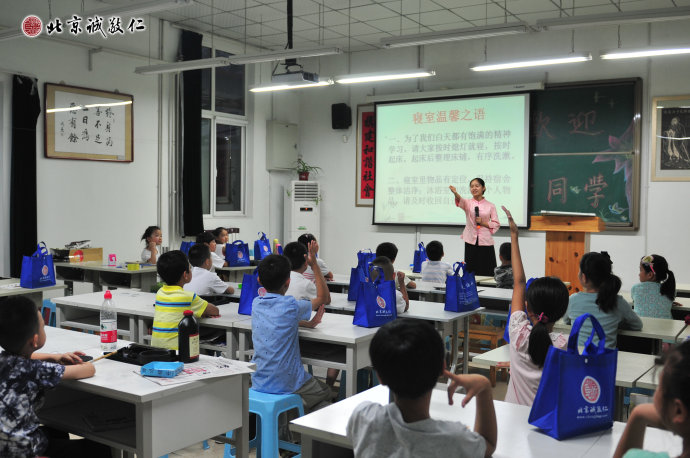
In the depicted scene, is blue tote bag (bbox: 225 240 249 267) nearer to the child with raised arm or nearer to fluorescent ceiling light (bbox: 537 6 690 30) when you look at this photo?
fluorescent ceiling light (bbox: 537 6 690 30)

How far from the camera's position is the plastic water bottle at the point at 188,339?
2518mm

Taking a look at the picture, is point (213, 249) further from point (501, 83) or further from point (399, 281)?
point (501, 83)

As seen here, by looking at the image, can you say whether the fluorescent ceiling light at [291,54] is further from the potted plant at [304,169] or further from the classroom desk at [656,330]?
the classroom desk at [656,330]

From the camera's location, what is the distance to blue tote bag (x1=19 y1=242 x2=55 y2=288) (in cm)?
500

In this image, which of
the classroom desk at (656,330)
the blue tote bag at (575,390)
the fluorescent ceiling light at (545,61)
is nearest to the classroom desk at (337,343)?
the classroom desk at (656,330)

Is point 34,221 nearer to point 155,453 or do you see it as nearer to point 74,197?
point 74,197

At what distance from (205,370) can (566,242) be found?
3.98 m

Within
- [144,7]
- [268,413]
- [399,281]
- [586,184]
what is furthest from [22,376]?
[586,184]

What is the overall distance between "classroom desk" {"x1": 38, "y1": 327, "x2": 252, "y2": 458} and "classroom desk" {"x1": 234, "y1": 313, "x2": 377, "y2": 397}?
79cm

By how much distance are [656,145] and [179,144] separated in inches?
231

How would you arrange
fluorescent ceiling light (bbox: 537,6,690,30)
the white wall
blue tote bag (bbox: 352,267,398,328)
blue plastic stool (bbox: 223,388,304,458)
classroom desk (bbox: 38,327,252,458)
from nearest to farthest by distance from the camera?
classroom desk (bbox: 38,327,252,458), blue plastic stool (bbox: 223,388,304,458), blue tote bag (bbox: 352,267,398,328), fluorescent ceiling light (bbox: 537,6,690,30), the white wall

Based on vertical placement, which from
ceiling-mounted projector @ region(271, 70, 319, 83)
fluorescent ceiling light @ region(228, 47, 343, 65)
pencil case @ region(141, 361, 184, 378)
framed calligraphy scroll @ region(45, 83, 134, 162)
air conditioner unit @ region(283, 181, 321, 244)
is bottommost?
pencil case @ region(141, 361, 184, 378)

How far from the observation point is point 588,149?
7793mm
